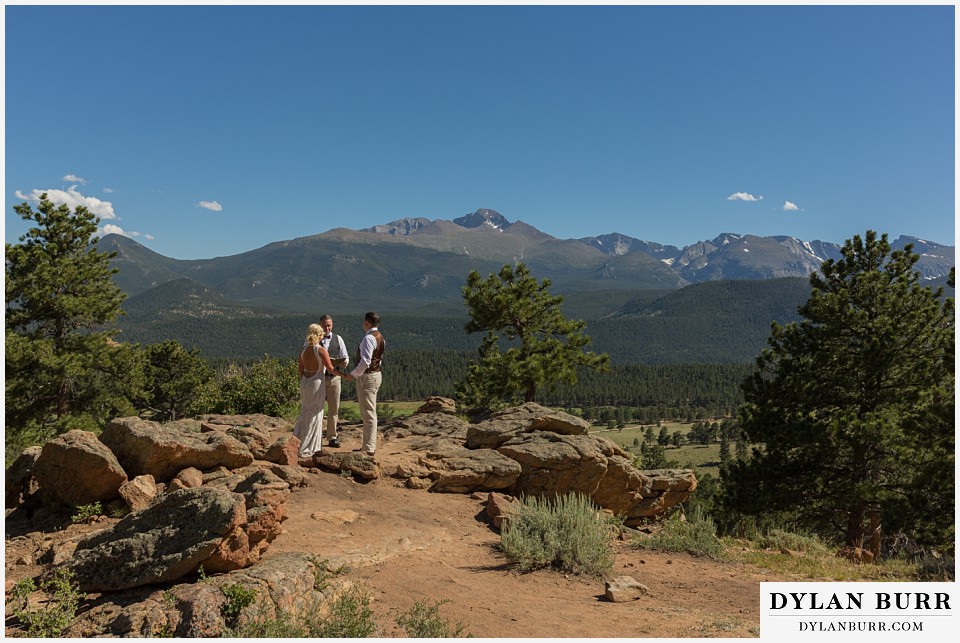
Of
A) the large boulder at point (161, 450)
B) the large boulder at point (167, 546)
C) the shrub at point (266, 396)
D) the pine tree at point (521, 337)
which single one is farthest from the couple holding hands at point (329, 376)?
the pine tree at point (521, 337)

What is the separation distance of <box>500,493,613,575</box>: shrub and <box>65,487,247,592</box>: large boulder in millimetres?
4161

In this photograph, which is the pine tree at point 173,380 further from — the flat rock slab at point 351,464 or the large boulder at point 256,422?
the flat rock slab at point 351,464

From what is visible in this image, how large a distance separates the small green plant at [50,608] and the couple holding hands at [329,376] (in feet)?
18.5

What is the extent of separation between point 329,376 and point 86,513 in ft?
15.8

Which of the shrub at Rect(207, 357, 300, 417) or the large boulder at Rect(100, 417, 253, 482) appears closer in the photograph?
the large boulder at Rect(100, 417, 253, 482)

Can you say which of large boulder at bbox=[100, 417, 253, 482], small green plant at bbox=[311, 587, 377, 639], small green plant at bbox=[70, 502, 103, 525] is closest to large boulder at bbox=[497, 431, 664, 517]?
large boulder at bbox=[100, 417, 253, 482]

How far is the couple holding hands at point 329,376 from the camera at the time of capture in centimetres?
1205

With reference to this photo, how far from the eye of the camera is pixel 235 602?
6.08 m

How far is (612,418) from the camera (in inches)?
6988

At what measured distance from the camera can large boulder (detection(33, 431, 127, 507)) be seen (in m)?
10.1

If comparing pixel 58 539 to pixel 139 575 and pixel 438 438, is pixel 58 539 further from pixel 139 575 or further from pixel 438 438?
pixel 438 438

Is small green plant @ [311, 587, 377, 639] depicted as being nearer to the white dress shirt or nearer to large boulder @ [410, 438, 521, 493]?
the white dress shirt

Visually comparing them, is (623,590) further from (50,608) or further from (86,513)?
(86,513)

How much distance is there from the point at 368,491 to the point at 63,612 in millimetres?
5929
